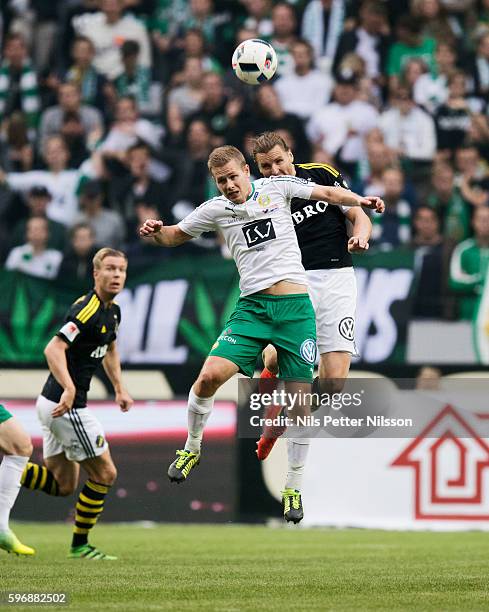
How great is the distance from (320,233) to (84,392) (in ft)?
8.82

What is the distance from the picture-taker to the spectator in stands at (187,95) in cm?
1802

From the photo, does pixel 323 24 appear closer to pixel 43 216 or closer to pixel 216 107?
pixel 216 107

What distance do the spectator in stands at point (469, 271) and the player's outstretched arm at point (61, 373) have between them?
5155mm

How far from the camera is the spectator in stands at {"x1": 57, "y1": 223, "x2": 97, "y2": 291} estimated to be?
14.6 m

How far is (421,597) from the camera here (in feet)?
26.9

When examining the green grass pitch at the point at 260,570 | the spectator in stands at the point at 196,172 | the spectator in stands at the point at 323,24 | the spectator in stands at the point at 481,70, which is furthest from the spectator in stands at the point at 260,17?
the green grass pitch at the point at 260,570

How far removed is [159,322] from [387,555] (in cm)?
429

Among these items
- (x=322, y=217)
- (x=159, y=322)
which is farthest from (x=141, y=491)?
(x=322, y=217)

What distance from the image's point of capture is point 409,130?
17.3 metres

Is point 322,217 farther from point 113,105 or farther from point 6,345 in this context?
point 113,105

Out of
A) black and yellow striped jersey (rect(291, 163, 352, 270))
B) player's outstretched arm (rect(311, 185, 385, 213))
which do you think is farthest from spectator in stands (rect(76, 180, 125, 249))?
player's outstretched arm (rect(311, 185, 385, 213))

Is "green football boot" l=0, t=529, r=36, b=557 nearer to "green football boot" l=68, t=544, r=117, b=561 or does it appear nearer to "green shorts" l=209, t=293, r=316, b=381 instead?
"green football boot" l=68, t=544, r=117, b=561

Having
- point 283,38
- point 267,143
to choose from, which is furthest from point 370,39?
point 267,143

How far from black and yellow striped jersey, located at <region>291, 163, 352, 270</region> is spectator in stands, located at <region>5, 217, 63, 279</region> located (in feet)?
19.9
